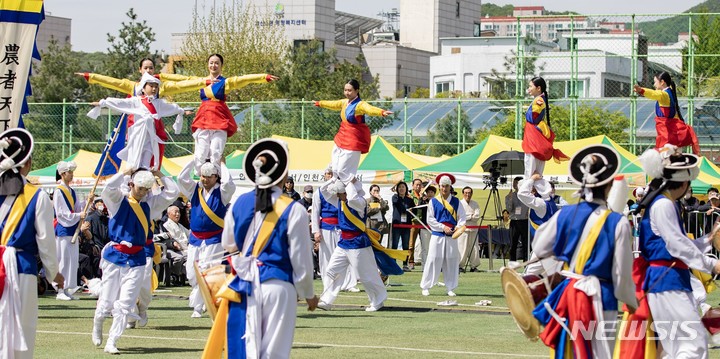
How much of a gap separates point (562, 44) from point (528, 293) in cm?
7597

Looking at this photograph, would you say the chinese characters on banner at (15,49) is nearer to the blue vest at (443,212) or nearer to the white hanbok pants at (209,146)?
the white hanbok pants at (209,146)

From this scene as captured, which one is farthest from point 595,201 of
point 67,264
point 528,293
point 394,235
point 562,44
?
point 562,44

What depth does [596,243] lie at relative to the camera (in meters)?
8.70

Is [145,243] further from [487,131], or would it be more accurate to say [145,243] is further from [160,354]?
[487,131]

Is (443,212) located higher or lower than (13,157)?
lower

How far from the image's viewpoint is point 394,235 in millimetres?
27328

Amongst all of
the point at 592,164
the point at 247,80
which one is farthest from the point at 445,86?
the point at 592,164

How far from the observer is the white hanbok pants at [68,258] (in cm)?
1978

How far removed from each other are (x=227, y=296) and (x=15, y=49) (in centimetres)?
912

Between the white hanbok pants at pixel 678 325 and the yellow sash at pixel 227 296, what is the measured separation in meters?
3.04

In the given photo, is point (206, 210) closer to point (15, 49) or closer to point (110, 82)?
point (110, 82)

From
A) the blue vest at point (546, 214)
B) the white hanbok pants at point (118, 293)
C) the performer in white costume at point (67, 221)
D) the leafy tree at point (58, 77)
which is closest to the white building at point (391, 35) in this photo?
the leafy tree at point (58, 77)

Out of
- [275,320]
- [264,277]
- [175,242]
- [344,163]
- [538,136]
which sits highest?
[538,136]

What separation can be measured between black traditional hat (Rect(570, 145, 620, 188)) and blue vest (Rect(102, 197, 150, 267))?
6045 mm
